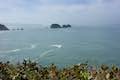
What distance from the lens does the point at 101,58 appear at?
40188 millimetres

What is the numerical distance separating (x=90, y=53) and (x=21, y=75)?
39101mm

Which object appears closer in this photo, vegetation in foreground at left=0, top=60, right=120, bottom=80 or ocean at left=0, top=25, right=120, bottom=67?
vegetation in foreground at left=0, top=60, right=120, bottom=80

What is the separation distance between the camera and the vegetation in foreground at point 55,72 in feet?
18.6

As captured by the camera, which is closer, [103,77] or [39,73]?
[103,77]

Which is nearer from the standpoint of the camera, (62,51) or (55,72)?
(55,72)

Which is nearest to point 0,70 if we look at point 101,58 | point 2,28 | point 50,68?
point 50,68

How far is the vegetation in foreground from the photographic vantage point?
5.66 m

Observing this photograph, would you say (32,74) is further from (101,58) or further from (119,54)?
(119,54)

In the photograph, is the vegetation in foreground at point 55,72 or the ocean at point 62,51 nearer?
the vegetation in foreground at point 55,72

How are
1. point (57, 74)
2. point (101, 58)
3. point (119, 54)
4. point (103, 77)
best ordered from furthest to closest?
point (119, 54) → point (101, 58) → point (57, 74) → point (103, 77)

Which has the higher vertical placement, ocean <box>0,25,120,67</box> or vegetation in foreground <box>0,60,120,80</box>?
vegetation in foreground <box>0,60,120,80</box>

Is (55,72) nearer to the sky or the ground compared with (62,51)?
nearer to the sky

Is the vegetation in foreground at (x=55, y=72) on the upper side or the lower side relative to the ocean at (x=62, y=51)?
upper

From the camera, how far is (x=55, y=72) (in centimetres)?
595
